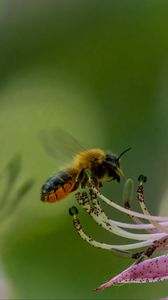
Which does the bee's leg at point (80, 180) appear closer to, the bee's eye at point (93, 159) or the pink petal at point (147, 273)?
the bee's eye at point (93, 159)

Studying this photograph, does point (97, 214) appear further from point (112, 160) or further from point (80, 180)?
point (112, 160)

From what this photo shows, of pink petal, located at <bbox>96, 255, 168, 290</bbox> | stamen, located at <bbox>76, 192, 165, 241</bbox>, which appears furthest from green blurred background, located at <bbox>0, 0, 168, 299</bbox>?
pink petal, located at <bbox>96, 255, 168, 290</bbox>

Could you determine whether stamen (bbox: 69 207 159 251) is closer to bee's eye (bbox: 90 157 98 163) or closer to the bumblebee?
the bumblebee

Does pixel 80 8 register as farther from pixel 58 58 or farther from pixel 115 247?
pixel 115 247

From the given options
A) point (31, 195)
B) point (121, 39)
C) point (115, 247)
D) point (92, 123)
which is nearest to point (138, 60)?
point (121, 39)

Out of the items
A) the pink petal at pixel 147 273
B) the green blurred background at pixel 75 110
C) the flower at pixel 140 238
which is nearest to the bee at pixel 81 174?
the flower at pixel 140 238

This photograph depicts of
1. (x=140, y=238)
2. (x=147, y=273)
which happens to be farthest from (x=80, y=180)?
(x=147, y=273)
